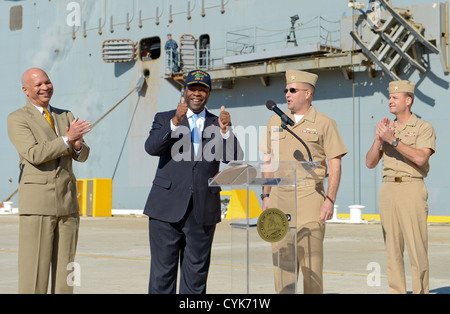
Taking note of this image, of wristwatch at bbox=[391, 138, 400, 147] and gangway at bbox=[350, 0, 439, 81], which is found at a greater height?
gangway at bbox=[350, 0, 439, 81]

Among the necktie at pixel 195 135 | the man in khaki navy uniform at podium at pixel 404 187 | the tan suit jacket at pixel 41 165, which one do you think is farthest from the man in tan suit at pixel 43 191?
the man in khaki navy uniform at podium at pixel 404 187

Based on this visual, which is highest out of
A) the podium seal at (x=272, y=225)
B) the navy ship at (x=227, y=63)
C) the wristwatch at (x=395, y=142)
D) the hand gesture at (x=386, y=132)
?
the navy ship at (x=227, y=63)

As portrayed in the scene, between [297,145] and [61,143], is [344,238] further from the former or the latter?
[61,143]

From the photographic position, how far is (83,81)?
32750 millimetres

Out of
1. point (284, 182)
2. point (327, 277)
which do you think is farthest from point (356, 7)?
point (284, 182)

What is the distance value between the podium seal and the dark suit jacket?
0.50 m

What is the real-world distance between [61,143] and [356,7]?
1853 cm

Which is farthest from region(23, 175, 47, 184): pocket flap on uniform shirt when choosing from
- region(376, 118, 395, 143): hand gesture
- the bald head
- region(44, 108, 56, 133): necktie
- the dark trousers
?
region(376, 118, 395, 143): hand gesture

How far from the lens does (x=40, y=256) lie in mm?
5289

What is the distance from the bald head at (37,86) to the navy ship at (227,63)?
59.5 feet

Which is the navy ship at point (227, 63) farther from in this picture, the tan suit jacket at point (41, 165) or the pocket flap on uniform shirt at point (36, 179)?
the pocket flap on uniform shirt at point (36, 179)

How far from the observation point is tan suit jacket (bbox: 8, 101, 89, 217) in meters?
5.24

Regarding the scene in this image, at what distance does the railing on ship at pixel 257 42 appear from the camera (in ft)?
82.6

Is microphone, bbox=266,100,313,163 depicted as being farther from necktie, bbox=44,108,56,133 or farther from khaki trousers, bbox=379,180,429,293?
necktie, bbox=44,108,56,133
